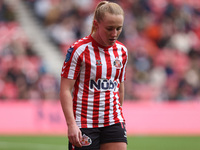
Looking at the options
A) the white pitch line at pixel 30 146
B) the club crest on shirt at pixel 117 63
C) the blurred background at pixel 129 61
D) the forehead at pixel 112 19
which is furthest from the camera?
the blurred background at pixel 129 61

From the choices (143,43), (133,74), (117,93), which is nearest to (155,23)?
(143,43)

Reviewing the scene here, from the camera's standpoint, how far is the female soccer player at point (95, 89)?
4324 mm

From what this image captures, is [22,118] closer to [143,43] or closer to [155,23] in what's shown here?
[143,43]

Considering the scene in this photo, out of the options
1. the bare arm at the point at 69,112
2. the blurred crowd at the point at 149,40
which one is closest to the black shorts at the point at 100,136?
the bare arm at the point at 69,112

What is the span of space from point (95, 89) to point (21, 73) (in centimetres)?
1019

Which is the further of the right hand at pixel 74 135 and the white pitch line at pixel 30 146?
the white pitch line at pixel 30 146

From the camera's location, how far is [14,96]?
1396 cm

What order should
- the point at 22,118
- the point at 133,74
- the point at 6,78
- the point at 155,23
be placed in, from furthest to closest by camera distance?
the point at 155,23, the point at 133,74, the point at 6,78, the point at 22,118

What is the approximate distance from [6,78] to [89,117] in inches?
398

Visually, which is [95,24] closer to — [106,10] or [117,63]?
[106,10]

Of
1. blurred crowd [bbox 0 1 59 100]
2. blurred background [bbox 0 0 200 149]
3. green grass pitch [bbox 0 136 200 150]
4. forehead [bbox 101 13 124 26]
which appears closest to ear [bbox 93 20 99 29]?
forehead [bbox 101 13 124 26]

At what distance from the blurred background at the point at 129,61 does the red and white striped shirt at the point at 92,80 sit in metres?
9.02

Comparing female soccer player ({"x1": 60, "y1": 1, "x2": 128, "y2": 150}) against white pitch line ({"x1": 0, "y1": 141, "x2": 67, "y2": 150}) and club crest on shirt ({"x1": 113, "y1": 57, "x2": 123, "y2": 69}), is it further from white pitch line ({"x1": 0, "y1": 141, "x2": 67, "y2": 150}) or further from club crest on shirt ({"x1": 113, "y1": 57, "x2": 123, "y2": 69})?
white pitch line ({"x1": 0, "y1": 141, "x2": 67, "y2": 150})

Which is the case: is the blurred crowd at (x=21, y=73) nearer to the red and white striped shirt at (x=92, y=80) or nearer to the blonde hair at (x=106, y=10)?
the red and white striped shirt at (x=92, y=80)
